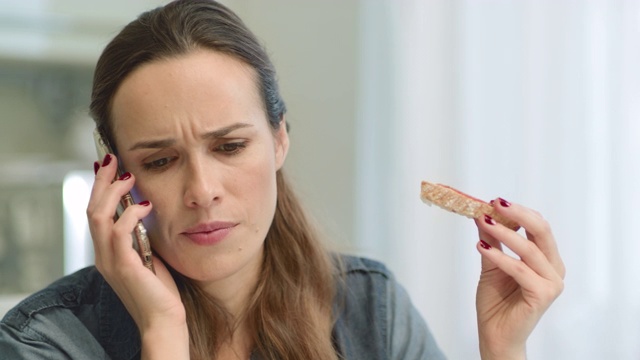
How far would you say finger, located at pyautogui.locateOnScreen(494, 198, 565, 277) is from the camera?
50.0 inches

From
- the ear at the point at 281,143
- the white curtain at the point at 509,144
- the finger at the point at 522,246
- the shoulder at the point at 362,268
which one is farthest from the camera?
the white curtain at the point at 509,144

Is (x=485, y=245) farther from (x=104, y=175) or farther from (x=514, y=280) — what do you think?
(x=104, y=175)

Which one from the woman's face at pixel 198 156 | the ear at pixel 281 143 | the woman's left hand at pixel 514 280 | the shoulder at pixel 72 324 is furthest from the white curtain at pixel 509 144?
the shoulder at pixel 72 324

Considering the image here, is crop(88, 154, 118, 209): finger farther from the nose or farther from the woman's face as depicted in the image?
the nose

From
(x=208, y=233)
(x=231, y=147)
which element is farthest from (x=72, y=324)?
(x=231, y=147)

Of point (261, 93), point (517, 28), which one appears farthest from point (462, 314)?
point (261, 93)

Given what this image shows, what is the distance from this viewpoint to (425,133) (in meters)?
2.48

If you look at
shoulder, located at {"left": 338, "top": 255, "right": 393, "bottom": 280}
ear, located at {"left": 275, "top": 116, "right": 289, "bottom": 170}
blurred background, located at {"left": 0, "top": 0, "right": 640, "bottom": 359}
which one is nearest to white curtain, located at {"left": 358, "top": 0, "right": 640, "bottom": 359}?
blurred background, located at {"left": 0, "top": 0, "right": 640, "bottom": 359}

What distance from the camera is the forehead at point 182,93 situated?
1.29m

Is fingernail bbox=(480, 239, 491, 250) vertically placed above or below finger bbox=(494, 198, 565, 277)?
below

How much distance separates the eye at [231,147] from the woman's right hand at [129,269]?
0.47ft

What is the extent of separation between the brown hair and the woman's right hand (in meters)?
0.09

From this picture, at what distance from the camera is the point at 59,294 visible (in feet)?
4.68

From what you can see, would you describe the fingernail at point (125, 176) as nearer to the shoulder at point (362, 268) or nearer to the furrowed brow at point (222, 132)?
the furrowed brow at point (222, 132)
